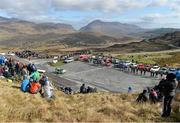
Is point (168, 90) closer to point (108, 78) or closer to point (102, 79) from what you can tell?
point (102, 79)

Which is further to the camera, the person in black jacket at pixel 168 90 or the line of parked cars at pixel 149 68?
the line of parked cars at pixel 149 68

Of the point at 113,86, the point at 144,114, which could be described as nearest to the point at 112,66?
the point at 113,86

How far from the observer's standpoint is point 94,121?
48.0 ft

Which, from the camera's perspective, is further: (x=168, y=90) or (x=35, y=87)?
(x=35, y=87)

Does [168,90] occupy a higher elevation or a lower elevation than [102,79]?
higher

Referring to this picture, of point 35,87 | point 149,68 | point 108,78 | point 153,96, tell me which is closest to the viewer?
point 153,96

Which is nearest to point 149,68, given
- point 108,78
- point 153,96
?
point 108,78

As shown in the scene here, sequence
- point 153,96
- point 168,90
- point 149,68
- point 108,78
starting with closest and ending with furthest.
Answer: point 168,90
point 153,96
point 108,78
point 149,68

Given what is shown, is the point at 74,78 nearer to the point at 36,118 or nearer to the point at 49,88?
the point at 49,88

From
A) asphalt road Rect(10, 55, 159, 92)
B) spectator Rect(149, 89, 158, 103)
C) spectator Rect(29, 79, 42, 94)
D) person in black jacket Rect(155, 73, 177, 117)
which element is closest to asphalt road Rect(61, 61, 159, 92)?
asphalt road Rect(10, 55, 159, 92)

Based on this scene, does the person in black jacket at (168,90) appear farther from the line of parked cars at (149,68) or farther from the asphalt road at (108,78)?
the line of parked cars at (149,68)

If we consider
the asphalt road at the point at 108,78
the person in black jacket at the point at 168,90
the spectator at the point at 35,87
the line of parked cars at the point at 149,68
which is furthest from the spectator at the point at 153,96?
the line of parked cars at the point at 149,68

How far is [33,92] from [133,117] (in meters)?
8.72

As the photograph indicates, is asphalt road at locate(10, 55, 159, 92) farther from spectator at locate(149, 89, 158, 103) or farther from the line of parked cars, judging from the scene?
spectator at locate(149, 89, 158, 103)
